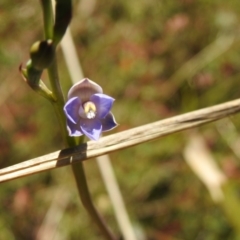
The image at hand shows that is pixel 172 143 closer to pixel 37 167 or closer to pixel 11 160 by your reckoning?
pixel 11 160

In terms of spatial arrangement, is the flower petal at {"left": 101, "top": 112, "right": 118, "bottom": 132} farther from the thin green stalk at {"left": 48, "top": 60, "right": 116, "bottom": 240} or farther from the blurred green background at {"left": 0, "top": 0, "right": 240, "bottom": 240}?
the blurred green background at {"left": 0, "top": 0, "right": 240, "bottom": 240}

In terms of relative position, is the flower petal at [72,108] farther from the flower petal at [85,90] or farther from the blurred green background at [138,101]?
the blurred green background at [138,101]

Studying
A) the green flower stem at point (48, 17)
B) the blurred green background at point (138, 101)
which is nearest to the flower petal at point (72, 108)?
the green flower stem at point (48, 17)

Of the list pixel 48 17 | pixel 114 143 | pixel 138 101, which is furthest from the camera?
pixel 138 101

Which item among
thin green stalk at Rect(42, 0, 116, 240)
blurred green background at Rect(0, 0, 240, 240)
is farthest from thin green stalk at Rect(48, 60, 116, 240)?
blurred green background at Rect(0, 0, 240, 240)

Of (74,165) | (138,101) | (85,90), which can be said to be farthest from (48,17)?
(138,101)

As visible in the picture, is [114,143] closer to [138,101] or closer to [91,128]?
[91,128]

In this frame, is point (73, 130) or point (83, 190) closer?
point (73, 130)
